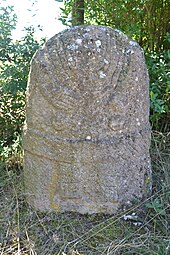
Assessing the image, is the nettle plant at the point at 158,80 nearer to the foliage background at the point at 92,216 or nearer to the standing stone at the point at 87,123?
the foliage background at the point at 92,216

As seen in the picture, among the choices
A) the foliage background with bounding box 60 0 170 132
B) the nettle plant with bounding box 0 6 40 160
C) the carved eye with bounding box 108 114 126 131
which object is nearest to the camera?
the carved eye with bounding box 108 114 126 131

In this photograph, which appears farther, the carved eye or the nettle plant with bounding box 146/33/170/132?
the nettle plant with bounding box 146/33/170/132

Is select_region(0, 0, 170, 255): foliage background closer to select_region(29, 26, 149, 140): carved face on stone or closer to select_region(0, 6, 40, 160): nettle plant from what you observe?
select_region(0, 6, 40, 160): nettle plant

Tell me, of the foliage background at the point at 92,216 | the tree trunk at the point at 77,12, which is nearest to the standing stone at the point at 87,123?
the foliage background at the point at 92,216

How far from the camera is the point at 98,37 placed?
201 centimetres

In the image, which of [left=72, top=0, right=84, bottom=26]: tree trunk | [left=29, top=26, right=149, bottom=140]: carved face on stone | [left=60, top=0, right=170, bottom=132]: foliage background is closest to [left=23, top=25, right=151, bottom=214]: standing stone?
[left=29, top=26, right=149, bottom=140]: carved face on stone

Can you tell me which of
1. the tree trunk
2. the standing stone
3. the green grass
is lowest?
the green grass

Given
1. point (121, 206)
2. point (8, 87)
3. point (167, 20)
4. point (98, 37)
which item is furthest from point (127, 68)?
point (167, 20)

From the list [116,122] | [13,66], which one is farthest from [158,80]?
[13,66]

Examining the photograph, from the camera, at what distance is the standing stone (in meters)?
1.99

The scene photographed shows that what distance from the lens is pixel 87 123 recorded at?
2029mm

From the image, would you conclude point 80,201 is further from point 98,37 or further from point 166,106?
point 166,106

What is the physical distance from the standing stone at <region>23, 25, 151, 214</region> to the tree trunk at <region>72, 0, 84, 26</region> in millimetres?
847

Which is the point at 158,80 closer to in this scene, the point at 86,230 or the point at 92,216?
the point at 92,216
